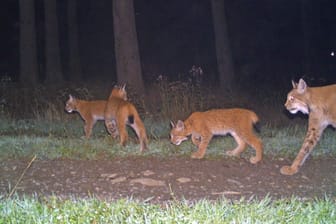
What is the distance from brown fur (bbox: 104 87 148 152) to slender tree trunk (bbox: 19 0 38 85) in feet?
33.5

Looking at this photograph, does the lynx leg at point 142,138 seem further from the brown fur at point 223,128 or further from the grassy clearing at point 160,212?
the grassy clearing at point 160,212

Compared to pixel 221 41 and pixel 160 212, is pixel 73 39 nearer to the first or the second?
pixel 221 41

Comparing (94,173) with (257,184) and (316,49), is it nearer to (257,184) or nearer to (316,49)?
(257,184)

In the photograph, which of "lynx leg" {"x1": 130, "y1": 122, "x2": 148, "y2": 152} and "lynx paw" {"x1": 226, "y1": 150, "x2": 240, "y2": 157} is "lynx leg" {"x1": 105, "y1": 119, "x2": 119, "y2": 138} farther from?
"lynx paw" {"x1": 226, "y1": 150, "x2": 240, "y2": 157}

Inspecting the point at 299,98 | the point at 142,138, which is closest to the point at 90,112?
the point at 142,138

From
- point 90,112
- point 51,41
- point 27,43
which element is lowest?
point 90,112

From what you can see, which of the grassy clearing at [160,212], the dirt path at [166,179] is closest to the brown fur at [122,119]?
the dirt path at [166,179]

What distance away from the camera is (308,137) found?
381 inches

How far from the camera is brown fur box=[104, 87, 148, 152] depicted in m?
11.3

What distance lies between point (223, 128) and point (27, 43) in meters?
13.5

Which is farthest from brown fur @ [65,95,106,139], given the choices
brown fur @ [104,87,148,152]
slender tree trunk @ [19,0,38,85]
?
slender tree trunk @ [19,0,38,85]

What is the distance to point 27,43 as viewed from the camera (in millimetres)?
22750

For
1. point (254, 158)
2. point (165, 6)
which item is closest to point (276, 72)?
point (165, 6)

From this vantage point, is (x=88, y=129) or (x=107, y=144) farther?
(x=88, y=129)
